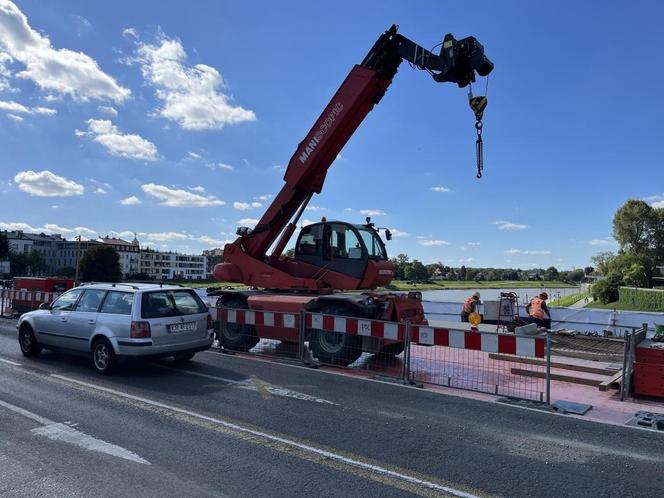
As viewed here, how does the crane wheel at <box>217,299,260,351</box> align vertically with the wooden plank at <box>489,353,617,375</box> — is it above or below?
above

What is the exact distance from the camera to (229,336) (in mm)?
11453

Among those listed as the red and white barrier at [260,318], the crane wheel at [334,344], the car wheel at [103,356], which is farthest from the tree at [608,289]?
the car wheel at [103,356]

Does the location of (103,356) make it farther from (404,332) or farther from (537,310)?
(537,310)

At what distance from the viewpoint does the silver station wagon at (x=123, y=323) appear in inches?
309

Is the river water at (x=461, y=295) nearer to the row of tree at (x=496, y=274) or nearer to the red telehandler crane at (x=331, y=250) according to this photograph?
the red telehandler crane at (x=331, y=250)

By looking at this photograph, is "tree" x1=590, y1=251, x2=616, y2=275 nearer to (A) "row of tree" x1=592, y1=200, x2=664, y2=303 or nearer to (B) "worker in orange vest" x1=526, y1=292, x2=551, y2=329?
(A) "row of tree" x1=592, y1=200, x2=664, y2=303

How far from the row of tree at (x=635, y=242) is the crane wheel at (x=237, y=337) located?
65.7 meters

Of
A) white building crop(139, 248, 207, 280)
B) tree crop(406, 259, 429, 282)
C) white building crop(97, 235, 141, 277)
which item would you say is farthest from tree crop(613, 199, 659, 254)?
white building crop(97, 235, 141, 277)

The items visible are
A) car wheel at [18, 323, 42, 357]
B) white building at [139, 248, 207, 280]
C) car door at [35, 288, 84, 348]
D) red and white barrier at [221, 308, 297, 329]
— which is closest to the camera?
car door at [35, 288, 84, 348]

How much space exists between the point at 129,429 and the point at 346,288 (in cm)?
645

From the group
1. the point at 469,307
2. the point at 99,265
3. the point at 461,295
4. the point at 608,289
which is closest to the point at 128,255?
the point at 99,265

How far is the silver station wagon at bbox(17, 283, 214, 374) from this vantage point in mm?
7852

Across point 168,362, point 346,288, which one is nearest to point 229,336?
point 168,362

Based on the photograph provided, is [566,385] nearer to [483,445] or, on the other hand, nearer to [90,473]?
[483,445]
